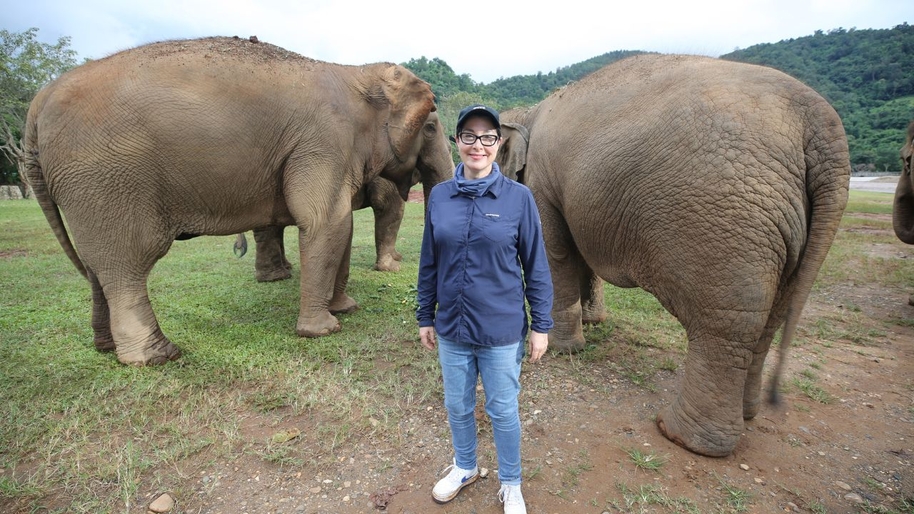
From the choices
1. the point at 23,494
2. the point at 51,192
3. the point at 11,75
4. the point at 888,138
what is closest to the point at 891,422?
the point at 23,494

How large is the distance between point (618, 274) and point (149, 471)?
2.98 meters

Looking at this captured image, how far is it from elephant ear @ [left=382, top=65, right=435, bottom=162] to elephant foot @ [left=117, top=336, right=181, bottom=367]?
8.94ft

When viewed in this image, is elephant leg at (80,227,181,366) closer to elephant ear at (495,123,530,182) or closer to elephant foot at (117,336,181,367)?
elephant foot at (117,336,181,367)

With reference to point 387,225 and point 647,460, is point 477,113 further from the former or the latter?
point 387,225

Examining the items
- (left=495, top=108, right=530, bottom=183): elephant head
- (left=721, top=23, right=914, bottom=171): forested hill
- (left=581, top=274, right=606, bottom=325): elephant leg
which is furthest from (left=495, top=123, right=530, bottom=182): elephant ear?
(left=721, top=23, right=914, bottom=171): forested hill

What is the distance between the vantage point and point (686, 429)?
103 inches

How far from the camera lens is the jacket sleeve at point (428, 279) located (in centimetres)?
207

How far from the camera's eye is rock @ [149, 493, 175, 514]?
2.16 m

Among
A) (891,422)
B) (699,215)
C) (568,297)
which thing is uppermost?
(699,215)

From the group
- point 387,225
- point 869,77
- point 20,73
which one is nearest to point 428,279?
point 387,225

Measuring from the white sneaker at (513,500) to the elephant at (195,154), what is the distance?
2620 mm

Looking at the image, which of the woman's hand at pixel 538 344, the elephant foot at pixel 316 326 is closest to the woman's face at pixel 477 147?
the woman's hand at pixel 538 344

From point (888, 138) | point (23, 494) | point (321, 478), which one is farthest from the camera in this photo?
point (888, 138)

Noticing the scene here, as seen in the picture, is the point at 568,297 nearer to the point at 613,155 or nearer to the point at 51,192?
the point at 613,155
